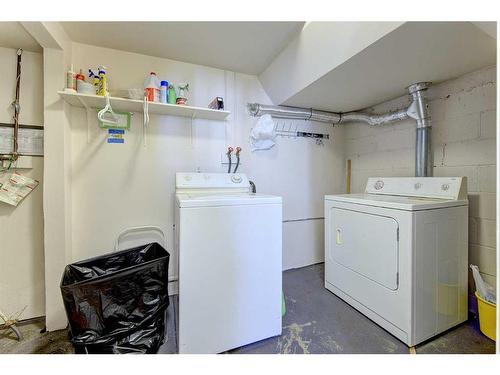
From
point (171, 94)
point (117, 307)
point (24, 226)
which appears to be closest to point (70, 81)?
point (171, 94)

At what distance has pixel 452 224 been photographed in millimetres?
1479

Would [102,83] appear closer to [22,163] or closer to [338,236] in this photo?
[22,163]

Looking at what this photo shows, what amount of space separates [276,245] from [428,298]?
1.03m

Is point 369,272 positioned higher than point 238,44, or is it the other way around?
point 238,44

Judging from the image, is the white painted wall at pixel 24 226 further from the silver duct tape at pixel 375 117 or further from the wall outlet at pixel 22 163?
the silver duct tape at pixel 375 117

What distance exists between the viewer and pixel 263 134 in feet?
7.14

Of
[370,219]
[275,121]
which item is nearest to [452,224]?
[370,219]

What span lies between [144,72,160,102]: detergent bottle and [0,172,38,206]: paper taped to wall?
3.50 feet

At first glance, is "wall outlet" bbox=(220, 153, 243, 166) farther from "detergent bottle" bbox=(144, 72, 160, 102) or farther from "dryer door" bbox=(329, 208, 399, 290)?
"dryer door" bbox=(329, 208, 399, 290)

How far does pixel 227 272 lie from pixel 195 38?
1713 millimetres

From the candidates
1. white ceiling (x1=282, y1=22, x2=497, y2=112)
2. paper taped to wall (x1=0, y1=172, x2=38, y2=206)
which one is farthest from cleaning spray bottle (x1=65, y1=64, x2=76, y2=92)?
white ceiling (x1=282, y1=22, x2=497, y2=112)

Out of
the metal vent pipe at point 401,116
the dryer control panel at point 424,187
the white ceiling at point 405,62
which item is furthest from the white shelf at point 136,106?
the dryer control panel at point 424,187

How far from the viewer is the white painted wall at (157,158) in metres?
1.74
